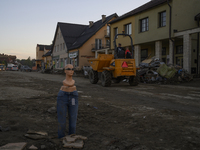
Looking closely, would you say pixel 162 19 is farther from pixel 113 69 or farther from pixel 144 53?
pixel 113 69

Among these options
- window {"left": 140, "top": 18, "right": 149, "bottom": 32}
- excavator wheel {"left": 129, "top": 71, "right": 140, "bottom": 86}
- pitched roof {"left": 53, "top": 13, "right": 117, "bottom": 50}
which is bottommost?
excavator wheel {"left": 129, "top": 71, "right": 140, "bottom": 86}

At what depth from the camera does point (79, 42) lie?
4097 cm

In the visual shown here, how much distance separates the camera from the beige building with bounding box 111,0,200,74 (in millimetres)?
18483

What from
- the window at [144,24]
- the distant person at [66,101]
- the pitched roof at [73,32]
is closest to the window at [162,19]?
the window at [144,24]

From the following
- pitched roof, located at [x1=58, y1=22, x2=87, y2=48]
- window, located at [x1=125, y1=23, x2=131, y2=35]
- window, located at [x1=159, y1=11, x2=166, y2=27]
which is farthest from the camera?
pitched roof, located at [x1=58, y1=22, x2=87, y2=48]

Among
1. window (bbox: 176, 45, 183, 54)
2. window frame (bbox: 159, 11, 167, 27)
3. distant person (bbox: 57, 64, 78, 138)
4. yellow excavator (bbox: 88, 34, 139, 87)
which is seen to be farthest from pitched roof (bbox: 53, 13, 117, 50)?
distant person (bbox: 57, 64, 78, 138)

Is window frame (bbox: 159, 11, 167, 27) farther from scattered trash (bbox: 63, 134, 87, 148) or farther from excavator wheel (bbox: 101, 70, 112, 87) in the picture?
scattered trash (bbox: 63, 134, 87, 148)

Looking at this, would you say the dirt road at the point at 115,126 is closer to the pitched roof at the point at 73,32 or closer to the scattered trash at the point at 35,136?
the scattered trash at the point at 35,136

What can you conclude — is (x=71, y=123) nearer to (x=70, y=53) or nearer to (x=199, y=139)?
(x=199, y=139)

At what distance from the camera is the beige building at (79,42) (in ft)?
128

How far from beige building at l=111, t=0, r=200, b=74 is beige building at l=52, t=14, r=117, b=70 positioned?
9.94 m

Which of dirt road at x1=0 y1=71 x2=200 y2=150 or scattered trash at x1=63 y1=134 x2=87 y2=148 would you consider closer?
scattered trash at x1=63 y1=134 x2=87 y2=148

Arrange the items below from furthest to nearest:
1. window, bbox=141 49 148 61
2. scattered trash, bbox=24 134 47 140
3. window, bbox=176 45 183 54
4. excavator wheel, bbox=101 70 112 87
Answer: window, bbox=141 49 148 61 < window, bbox=176 45 183 54 < excavator wheel, bbox=101 70 112 87 < scattered trash, bbox=24 134 47 140

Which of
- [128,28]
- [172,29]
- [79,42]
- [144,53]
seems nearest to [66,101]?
[172,29]
